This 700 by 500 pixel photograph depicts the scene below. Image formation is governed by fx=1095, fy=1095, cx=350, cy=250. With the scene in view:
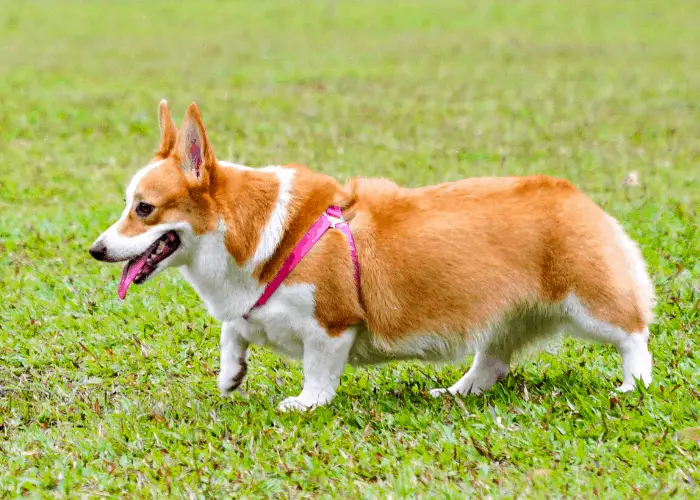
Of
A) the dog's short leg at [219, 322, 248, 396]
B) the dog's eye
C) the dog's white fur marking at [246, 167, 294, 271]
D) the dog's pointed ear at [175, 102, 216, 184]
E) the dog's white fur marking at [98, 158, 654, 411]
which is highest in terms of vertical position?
the dog's pointed ear at [175, 102, 216, 184]

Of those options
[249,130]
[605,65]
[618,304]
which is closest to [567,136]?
[249,130]

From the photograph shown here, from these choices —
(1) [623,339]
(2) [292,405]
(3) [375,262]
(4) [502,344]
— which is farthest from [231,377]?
(1) [623,339]

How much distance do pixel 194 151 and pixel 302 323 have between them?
0.90 meters

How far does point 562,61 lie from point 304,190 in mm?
13698

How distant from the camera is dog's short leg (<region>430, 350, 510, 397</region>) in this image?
5402 mm

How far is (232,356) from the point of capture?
525cm

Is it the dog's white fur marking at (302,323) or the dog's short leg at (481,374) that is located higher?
the dog's white fur marking at (302,323)

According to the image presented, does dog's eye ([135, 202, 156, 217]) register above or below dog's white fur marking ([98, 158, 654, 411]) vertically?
above

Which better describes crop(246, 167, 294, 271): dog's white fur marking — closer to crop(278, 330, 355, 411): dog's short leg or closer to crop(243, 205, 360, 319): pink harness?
crop(243, 205, 360, 319): pink harness

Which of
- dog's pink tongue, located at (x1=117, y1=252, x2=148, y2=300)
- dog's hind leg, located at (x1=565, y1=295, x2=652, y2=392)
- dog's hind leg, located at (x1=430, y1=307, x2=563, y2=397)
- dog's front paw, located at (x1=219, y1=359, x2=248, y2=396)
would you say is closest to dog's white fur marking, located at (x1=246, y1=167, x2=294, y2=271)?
dog's pink tongue, located at (x1=117, y1=252, x2=148, y2=300)

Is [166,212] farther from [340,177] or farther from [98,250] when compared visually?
[340,177]

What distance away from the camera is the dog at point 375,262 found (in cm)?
484

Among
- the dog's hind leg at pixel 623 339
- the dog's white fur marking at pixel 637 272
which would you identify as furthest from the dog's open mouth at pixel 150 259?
the dog's white fur marking at pixel 637 272

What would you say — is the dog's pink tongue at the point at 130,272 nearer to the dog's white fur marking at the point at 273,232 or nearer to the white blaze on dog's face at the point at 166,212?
the white blaze on dog's face at the point at 166,212
